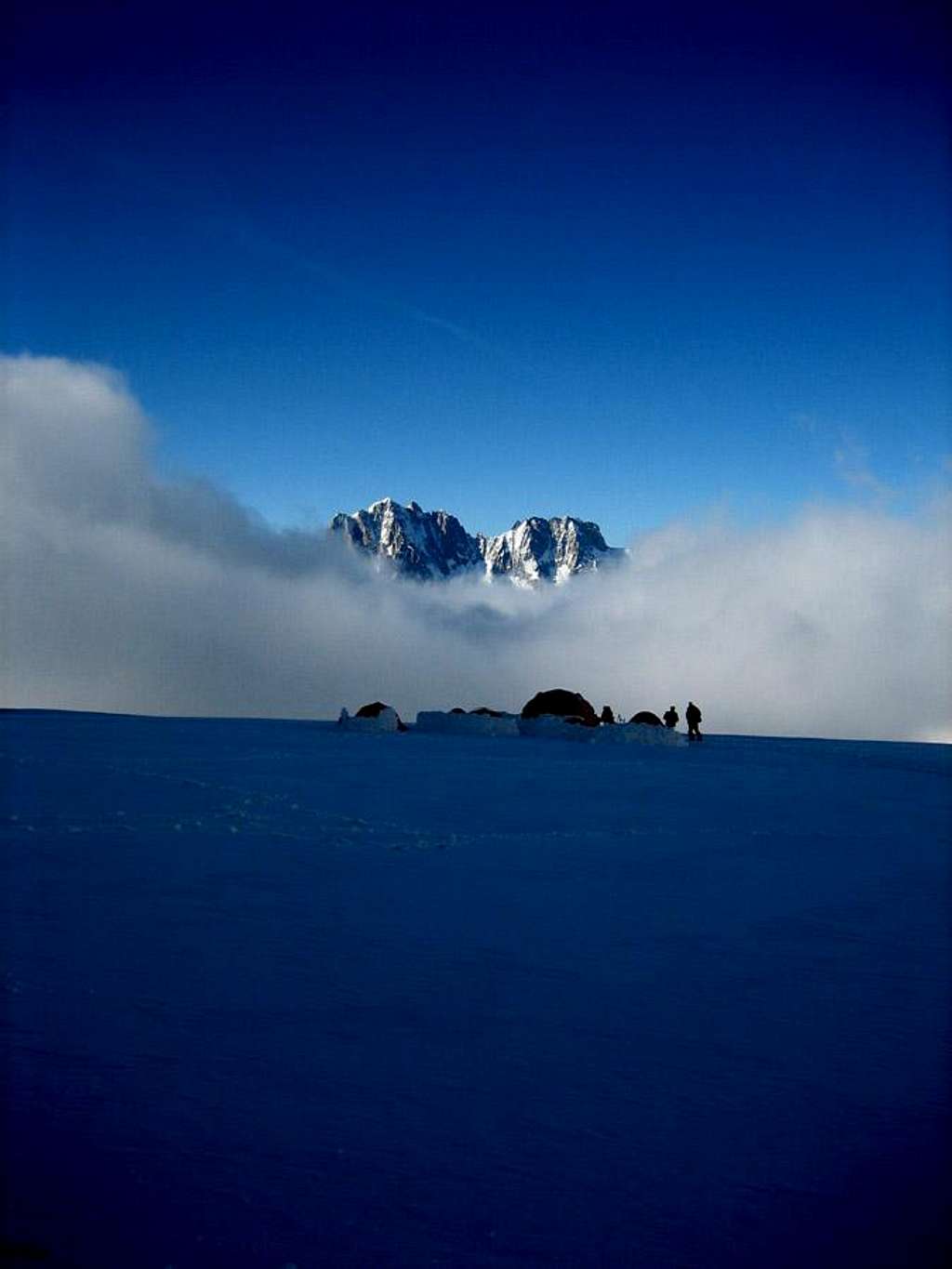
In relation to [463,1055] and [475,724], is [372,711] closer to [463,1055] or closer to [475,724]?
[475,724]

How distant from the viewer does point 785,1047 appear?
619 centimetres

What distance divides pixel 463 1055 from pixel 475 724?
1906 inches

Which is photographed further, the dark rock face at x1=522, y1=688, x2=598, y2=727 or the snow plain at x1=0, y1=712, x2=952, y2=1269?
the dark rock face at x1=522, y1=688, x2=598, y2=727

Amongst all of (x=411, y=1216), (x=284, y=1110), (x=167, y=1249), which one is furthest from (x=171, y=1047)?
(x=411, y=1216)

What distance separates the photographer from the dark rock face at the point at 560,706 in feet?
177

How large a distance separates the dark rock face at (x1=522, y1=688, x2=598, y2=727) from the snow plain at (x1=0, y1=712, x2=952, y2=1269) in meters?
40.7

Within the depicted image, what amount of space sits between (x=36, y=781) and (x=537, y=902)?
12.7 metres

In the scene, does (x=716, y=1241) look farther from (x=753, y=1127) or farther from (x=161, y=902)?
(x=161, y=902)

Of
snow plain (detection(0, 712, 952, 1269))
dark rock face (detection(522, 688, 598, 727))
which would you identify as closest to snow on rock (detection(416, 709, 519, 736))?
dark rock face (detection(522, 688, 598, 727))

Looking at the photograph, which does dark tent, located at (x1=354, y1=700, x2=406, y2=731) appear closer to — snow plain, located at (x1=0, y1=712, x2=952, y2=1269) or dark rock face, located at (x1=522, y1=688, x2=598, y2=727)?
dark rock face, located at (x1=522, y1=688, x2=598, y2=727)

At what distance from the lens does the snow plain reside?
4320 mm

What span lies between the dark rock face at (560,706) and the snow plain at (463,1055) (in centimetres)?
4073

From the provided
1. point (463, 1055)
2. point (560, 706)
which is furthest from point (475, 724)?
point (463, 1055)

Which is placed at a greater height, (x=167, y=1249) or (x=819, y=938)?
(x=819, y=938)
